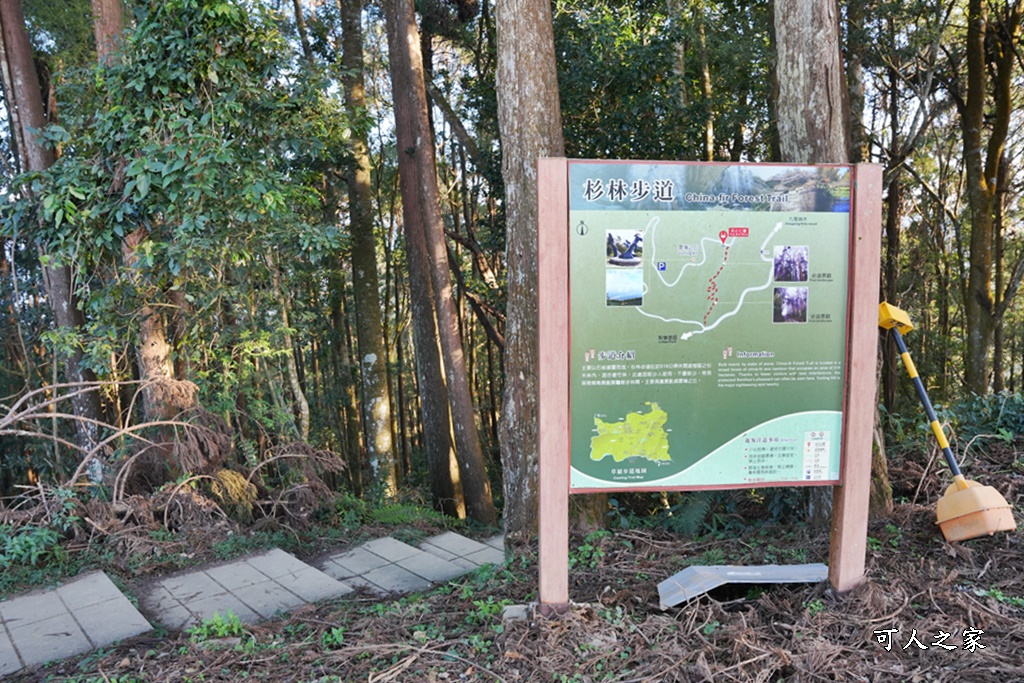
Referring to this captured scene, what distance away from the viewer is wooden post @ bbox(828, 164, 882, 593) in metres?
3.24

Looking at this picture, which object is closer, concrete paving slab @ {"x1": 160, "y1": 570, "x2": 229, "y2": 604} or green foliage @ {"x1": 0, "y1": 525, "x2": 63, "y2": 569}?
concrete paving slab @ {"x1": 160, "y1": 570, "x2": 229, "y2": 604}

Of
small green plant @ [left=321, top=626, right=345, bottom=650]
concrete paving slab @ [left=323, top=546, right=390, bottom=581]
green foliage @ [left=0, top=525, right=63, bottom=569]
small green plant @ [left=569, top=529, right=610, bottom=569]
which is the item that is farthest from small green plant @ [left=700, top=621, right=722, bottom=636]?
green foliage @ [left=0, top=525, right=63, bottom=569]

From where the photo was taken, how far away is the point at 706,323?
317 centimetres

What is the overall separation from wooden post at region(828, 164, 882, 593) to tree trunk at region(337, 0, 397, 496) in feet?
27.1

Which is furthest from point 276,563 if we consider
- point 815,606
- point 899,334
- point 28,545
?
point 899,334

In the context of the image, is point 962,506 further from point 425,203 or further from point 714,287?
point 425,203

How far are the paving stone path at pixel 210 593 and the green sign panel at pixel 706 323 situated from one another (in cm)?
239

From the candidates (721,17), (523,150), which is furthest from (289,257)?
(721,17)

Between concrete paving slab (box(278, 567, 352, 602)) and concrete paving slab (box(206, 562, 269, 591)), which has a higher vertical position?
concrete paving slab (box(278, 567, 352, 602))

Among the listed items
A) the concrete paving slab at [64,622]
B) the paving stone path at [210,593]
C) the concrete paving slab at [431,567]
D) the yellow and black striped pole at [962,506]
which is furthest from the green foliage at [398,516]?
the yellow and black striped pole at [962,506]

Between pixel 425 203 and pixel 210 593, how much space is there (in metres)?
6.44

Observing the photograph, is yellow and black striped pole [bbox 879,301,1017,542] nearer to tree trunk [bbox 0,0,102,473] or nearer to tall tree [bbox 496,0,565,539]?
tall tree [bbox 496,0,565,539]

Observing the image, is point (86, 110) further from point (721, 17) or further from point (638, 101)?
point (721, 17)

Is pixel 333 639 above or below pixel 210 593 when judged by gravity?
above
